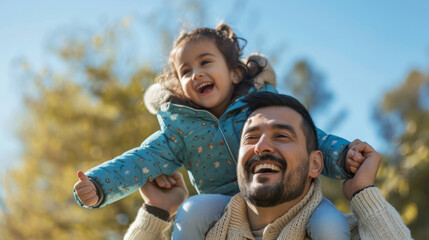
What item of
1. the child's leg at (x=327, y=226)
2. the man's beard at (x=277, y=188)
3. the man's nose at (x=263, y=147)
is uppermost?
the man's nose at (x=263, y=147)

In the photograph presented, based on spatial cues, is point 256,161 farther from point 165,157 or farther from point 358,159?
point 165,157

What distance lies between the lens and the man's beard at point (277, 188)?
188 cm

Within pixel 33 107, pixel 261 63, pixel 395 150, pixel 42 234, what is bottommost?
pixel 42 234

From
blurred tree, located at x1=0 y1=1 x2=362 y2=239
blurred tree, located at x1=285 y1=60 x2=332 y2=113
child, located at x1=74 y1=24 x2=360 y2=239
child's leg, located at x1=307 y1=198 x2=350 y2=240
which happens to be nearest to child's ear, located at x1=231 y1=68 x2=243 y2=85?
child, located at x1=74 y1=24 x2=360 y2=239

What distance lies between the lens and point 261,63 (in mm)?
3029

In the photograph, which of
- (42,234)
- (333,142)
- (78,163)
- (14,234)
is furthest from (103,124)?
(333,142)

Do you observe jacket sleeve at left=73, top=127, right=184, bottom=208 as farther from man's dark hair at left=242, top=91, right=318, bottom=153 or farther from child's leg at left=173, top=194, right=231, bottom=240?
man's dark hair at left=242, top=91, right=318, bottom=153

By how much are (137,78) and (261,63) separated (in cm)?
675

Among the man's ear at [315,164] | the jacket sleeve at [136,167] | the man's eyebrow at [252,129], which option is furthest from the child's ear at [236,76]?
the man's ear at [315,164]

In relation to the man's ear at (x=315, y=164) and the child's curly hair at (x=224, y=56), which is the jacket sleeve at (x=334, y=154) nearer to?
the man's ear at (x=315, y=164)

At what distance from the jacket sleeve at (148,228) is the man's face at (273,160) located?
66cm

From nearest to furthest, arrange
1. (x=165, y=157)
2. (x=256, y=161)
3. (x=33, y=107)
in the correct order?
(x=256, y=161) → (x=165, y=157) → (x=33, y=107)

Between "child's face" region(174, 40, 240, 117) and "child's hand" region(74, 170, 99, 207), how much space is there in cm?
80

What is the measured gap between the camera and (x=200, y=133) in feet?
8.54
